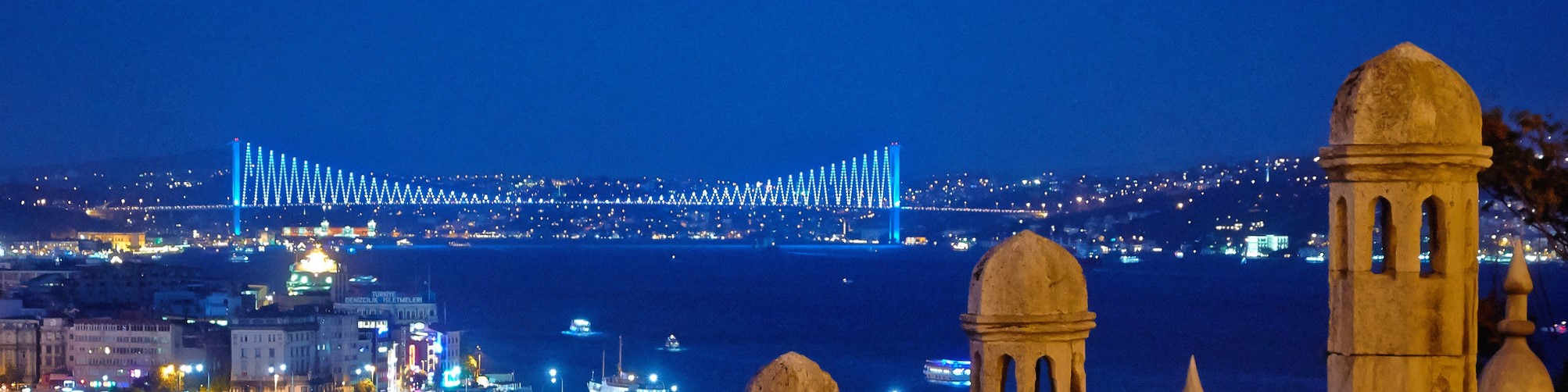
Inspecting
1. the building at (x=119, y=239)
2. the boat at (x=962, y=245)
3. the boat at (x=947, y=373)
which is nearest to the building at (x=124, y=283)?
the boat at (x=947, y=373)

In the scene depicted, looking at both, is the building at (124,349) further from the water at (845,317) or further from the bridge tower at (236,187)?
the bridge tower at (236,187)

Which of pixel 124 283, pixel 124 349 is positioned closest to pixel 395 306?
pixel 124 283

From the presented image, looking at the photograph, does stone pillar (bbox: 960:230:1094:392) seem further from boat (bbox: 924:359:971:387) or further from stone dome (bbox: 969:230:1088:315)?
boat (bbox: 924:359:971:387)

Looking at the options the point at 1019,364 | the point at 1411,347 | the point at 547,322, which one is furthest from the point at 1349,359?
the point at 547,322

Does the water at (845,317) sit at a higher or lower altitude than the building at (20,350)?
lower

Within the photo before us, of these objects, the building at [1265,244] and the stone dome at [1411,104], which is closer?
the stone dome at [1411,104]

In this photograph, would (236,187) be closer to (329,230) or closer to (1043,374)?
(329,230)
